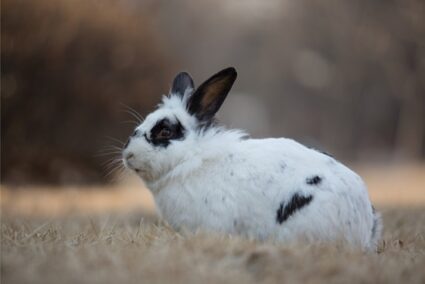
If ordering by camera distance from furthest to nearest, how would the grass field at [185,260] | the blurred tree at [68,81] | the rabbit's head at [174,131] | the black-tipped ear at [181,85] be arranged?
the blurred tree at [68,81]
the black-tipped ear at [181,85]
the rabbit's head at [174,131]
the grass field at [185,260]

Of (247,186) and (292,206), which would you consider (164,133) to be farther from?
(292,206)

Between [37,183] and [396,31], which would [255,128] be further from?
[37,183]

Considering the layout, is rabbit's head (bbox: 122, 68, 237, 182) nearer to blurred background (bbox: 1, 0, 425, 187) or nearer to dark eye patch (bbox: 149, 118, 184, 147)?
dark eye patch (bbox: 149, 118, 184, 147)

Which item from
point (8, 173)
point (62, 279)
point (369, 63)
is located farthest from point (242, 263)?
point (369, 63)

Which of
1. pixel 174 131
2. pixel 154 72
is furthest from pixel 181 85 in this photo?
pixel 154 72

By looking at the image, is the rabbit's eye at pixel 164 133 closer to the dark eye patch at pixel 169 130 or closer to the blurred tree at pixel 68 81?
the dark eye patch at pixel 169 130

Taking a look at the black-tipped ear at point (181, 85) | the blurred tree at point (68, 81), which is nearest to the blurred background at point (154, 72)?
the blurred tree at point (68, 81)

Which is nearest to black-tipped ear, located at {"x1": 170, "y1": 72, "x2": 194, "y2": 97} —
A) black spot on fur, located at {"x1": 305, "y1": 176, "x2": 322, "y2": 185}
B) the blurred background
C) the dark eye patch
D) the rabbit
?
the rabbit

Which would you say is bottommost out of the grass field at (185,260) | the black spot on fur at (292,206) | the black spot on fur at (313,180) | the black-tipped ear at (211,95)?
the grass field at (185,260)
